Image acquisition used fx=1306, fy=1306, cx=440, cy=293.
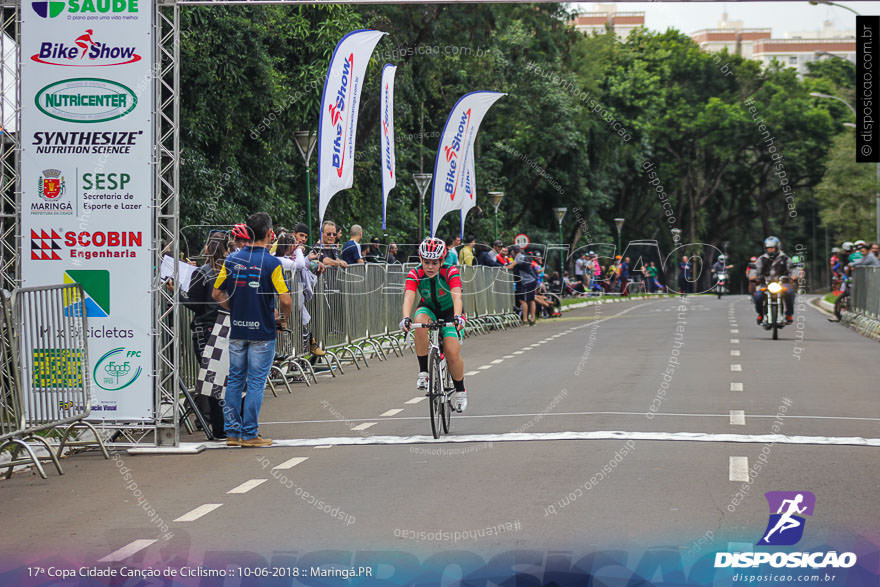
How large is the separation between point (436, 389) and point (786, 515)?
4815 mm

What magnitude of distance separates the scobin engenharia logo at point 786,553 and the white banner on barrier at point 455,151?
20.6 m

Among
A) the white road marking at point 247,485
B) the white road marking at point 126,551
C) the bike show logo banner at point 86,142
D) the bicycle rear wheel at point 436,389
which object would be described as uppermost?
the bike show logo banner at point 86,142

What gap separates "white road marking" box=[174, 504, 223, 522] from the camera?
26.9 feet

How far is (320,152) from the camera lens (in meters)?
19.5

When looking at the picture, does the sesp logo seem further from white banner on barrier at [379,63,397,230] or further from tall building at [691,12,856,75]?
tall building at [691,12,856,75]

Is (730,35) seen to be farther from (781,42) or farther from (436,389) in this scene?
(436,389)

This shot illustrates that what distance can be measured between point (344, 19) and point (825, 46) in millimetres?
165028

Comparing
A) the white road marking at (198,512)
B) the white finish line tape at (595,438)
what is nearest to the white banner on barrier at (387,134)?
the white finish line tape at (595,438)

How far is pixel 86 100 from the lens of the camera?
1163cm

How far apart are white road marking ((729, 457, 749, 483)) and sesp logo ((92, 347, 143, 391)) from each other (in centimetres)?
532

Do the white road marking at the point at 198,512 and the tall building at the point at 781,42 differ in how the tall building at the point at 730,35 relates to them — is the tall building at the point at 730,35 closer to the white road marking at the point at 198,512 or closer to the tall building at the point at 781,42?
the tall building at the point at 781,42

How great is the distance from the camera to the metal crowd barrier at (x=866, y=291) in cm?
2859

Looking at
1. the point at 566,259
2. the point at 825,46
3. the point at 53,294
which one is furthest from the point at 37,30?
the point at 825,46

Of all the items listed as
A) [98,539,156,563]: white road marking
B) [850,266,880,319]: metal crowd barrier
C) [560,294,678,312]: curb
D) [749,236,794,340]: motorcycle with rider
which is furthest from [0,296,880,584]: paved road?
[560,294,678,312]: curb
